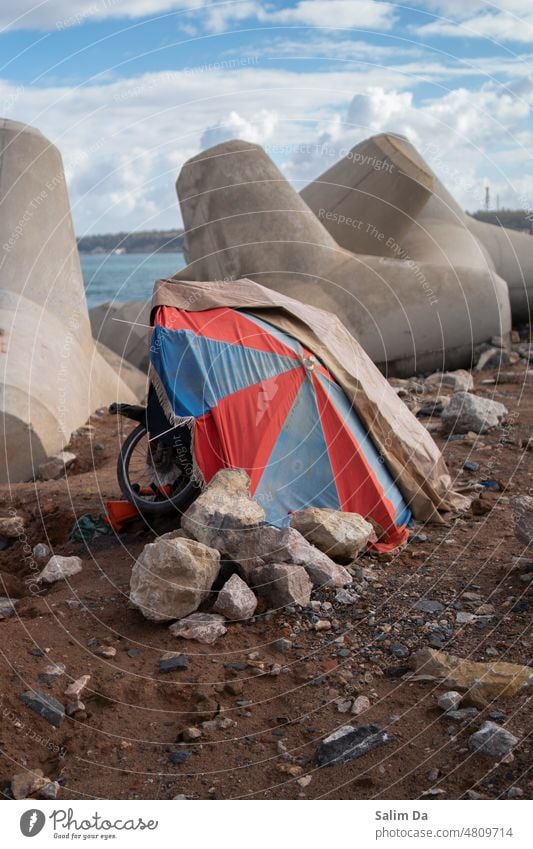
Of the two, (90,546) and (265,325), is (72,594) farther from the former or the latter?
(265,325)

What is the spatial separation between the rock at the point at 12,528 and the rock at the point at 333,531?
8.25 feet

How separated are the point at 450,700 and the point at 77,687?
1.89 metres

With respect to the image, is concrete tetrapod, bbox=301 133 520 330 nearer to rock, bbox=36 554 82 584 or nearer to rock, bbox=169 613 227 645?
rock, bbox=36 554 82 584

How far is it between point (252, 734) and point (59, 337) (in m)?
7.55

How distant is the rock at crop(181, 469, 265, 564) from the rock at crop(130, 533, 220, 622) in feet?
0.97

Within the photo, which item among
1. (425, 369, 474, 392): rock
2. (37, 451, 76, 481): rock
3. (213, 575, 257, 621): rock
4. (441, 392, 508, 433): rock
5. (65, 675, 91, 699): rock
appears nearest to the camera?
(65, 675, 91, 699): rock

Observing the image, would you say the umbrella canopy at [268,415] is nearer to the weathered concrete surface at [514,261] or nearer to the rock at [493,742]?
the rock at [493,742]

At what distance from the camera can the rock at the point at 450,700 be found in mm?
4473

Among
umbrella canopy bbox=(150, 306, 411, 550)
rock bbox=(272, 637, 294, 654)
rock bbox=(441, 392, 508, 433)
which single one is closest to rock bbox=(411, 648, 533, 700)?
rock bbox=(272, 637, 294, 654)

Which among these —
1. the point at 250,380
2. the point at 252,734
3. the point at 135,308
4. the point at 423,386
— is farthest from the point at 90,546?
the point at 135,308

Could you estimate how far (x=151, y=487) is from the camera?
7312mm

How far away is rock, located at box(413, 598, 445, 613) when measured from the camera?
559cm

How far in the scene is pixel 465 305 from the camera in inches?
528
